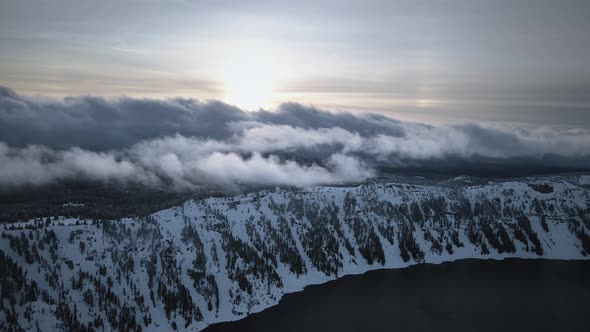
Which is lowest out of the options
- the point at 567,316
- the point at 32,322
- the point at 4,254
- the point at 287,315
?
the point at 567,316

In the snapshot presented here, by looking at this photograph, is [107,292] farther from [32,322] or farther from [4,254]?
[4,254]

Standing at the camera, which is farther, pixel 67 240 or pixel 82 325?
pixel 67 240

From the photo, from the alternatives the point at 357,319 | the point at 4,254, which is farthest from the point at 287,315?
the point at 4,254

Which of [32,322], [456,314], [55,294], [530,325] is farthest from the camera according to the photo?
[456,314]

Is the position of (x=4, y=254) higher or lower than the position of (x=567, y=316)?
higher

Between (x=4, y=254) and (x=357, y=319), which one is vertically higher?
(x=4, y=254)

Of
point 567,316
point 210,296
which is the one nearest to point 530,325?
point 567,316

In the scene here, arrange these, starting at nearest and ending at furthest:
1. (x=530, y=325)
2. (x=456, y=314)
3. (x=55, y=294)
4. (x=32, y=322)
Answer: (x=32, y=322), (x=55, y=294), (x=530, y=325), (x=456, y=314)

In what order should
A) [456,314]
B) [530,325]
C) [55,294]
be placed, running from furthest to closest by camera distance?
1. [456,314]
2. [530,325]
3. [55,294]

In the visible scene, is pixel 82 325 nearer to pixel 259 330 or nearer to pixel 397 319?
pixel 259 330
